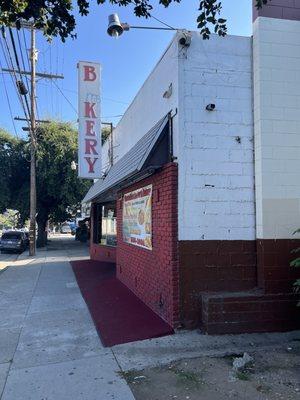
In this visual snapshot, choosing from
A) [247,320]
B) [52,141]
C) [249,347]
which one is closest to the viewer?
[249,347]

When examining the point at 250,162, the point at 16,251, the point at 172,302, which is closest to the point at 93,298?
the point at 172,302

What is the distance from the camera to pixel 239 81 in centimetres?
666

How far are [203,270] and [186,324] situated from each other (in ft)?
2.75

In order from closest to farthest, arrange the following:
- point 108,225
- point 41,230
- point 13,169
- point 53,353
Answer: point 53,353
point 108,225
point 13,169
point 41,230

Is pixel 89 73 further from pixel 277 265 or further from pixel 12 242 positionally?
pixel 12 242

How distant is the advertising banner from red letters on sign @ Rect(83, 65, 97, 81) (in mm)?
3108

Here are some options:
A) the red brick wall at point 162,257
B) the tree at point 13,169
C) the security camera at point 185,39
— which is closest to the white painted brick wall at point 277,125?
the security camera at point 185,39

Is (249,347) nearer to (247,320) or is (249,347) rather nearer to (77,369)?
(247,320)

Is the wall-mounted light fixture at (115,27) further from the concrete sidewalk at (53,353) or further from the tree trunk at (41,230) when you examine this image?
the tree trunk at (41,230)

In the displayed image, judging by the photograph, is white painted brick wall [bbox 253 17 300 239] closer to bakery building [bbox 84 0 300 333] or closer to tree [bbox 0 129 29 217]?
bakery building [bbox 84 0 300 333]

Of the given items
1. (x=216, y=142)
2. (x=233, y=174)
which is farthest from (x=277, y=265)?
(x=216, y=142)

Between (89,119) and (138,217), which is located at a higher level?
(89,119)

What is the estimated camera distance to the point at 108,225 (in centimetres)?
1622

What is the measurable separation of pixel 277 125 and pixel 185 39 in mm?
1935
